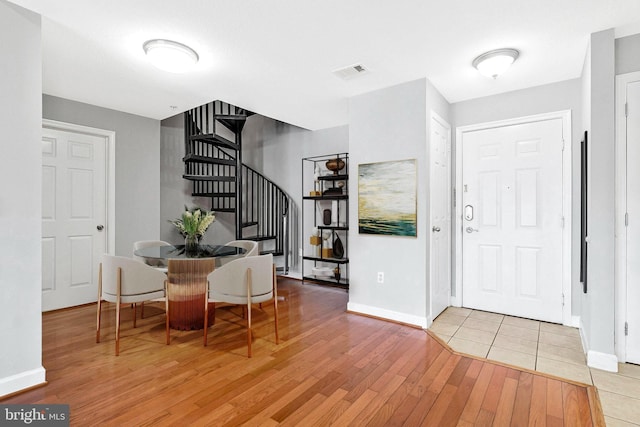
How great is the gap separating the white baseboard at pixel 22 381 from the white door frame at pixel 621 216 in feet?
13.0

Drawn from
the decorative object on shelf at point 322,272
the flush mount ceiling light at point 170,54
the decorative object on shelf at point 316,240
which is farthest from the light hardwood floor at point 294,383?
the flush mount ceiling light at point 170,54

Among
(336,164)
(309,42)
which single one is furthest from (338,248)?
(309,42)

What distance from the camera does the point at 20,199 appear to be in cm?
202

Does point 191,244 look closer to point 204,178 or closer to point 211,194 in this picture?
point 204,178

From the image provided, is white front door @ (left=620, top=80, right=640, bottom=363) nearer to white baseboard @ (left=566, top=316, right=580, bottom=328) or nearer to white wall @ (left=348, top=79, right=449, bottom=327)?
white baseboard @ (left=566, top=316, right=580, bottom=328)

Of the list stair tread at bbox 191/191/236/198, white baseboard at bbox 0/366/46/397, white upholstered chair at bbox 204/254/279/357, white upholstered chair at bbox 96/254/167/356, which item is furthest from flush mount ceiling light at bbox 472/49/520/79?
white baseboard at bbox 0/366/46/397

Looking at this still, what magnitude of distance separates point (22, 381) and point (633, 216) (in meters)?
4.22

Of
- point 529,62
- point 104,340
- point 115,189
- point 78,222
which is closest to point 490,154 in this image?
point 529,62

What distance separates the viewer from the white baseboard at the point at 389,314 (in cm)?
311

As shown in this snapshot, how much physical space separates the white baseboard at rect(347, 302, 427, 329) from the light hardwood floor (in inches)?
4.7

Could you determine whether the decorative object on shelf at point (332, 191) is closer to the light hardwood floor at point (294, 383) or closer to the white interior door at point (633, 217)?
the light hardwood floor at point (294, 383)

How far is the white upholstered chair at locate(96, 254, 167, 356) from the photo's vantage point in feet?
8.39

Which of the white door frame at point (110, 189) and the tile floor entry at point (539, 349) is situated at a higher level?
the white door frame at point (110, 189)

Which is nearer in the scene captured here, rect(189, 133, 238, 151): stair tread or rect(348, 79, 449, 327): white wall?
rect(348, 79, 449, 327): white wall
